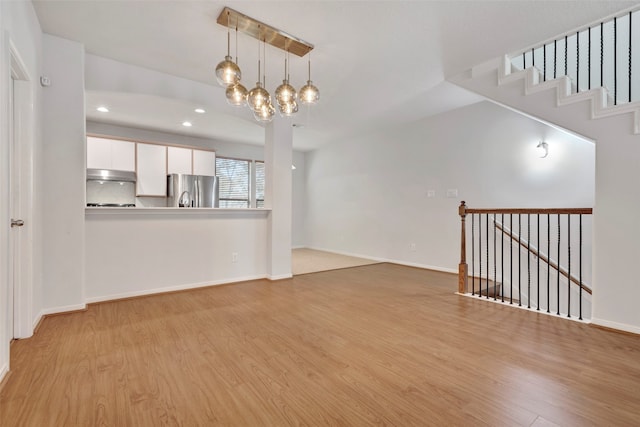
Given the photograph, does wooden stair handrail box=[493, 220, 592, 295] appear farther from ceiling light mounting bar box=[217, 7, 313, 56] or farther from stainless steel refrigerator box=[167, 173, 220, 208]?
stainless steel refrigerator box=[167, 173, 220, 208]

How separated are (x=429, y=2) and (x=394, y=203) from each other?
3.81 metres

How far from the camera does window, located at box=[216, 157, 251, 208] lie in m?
7.02

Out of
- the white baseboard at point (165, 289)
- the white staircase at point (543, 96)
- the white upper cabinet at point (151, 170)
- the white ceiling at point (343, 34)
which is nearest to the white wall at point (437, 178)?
the white ceiling at point (343, 34)

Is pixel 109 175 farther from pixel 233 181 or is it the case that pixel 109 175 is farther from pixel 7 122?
pixel 7 122

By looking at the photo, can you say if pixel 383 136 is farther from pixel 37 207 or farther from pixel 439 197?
pixel 37 207

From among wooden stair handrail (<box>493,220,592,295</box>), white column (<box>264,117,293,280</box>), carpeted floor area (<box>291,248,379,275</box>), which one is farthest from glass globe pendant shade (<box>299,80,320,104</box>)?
carpeted floor area (<box>291,248,379,275</box>)

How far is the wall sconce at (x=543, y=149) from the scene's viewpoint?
385 centimetres

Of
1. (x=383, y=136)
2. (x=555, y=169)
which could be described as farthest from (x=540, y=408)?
(x=383, y=136)

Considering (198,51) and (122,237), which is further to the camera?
(122,237)

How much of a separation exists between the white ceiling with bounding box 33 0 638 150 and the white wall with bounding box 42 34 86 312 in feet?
0.91

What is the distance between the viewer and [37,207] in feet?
8.45

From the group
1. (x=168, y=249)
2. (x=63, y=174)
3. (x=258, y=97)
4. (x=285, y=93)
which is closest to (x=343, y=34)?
(x=285, y=93)

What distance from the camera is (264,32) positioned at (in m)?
2.70

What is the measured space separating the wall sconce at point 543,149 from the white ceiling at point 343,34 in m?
1.14
